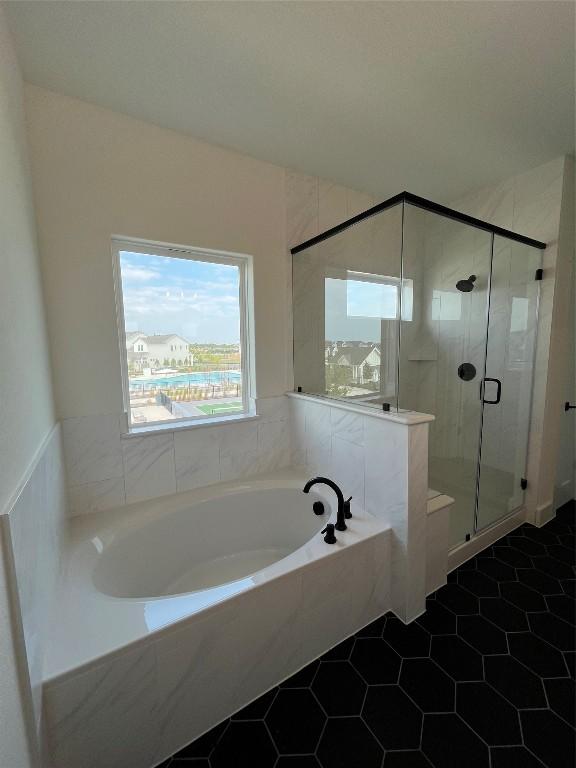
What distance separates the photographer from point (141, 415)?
6.53 ft

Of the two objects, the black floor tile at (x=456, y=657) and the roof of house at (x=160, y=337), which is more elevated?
the roof of house at (x=160, y=337)

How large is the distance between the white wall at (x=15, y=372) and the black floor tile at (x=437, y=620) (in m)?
1.57

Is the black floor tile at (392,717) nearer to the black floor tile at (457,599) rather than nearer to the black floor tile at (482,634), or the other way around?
the black floor tile at (482,634)

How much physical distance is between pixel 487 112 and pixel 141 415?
8.45 feet

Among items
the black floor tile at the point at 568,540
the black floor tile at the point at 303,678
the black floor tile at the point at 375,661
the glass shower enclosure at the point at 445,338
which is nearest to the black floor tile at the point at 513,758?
the black floor tile at the point at 375,661

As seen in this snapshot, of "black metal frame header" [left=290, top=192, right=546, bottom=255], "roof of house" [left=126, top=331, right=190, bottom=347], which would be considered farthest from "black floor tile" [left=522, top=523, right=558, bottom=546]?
"roof of house" [left=126, top=331, right=190, bottom=347]

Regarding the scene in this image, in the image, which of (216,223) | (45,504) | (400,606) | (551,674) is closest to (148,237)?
(216,223)

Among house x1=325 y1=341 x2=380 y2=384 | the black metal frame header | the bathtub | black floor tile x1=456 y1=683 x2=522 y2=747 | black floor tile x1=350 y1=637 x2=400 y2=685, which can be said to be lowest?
black floor tile x1=350 y1=637 x2=400 y2=685

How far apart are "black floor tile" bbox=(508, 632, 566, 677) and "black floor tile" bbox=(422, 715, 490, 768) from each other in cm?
46

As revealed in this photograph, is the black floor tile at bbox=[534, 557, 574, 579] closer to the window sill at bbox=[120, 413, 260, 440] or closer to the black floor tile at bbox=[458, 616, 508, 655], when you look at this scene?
the black floor tile at bbox=[458, 616, 508, 655]

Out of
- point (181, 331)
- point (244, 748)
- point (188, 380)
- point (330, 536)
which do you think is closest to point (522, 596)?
point (330, 536)

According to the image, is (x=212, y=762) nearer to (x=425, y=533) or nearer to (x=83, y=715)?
(x=83, y=715)

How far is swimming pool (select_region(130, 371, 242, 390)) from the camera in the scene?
199 centimetres

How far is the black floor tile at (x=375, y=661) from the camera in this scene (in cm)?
135
